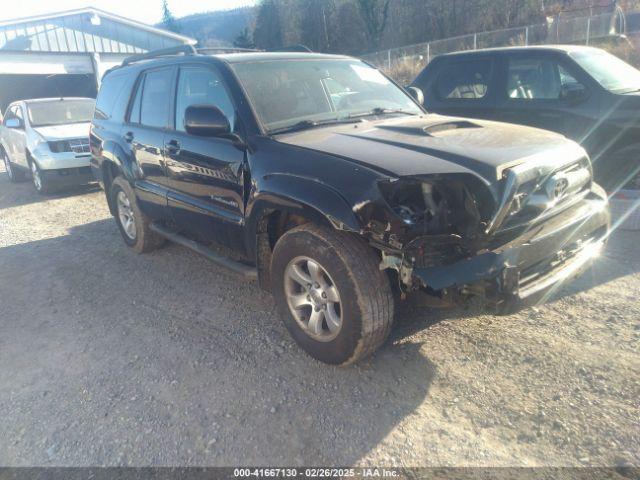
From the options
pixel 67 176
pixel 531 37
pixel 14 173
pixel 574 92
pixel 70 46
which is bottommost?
pixel 14 173

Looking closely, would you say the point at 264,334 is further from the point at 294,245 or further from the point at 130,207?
the point at 130,207

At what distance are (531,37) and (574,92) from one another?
1993cm

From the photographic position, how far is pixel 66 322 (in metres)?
4.02

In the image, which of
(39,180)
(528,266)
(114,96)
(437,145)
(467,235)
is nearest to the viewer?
(467,235)

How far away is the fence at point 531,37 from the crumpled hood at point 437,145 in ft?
59.9

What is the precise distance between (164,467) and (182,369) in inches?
34.5

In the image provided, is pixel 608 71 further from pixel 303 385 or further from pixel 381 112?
pixel 303 385

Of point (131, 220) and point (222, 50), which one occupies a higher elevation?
point (222, 50)

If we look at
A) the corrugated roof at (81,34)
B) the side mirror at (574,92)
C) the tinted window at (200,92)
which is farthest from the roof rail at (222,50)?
the corrugated roof at (81,34)

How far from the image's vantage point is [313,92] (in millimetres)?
3811

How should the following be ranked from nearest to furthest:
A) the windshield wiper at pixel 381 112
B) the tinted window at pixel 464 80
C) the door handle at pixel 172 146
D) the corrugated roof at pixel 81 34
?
the windshield wiper at pixel 381 112
the door handle at pixel 172 146
the tinted window at pixel 464 80
the corrugated roof at pixel 81 34

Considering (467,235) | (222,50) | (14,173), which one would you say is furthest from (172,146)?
(14,173)

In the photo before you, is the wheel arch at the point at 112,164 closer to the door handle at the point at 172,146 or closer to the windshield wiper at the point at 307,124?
the door handle at the point at 172,146

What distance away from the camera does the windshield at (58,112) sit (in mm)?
9781
